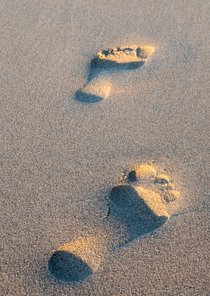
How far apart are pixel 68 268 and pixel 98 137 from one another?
2.03 feet

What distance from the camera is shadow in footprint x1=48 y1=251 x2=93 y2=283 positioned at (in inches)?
57.2

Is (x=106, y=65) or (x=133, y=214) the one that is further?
(x=106, y=65)

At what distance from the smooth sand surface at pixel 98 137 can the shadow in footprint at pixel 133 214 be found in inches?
1.1

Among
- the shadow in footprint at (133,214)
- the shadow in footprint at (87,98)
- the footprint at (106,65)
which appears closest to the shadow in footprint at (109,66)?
the footprint at (106,65)

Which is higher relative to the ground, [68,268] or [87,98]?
[87,98]

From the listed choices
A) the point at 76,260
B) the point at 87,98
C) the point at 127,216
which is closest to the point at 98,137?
the point at 87,98

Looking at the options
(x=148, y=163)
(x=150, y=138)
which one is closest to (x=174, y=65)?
(x=150, y=138)

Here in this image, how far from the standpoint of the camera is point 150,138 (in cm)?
188

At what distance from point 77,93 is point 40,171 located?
0.47 meters

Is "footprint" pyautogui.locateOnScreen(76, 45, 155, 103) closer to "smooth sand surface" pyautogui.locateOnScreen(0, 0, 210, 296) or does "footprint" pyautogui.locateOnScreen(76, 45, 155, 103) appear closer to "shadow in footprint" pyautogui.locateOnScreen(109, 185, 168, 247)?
"smooth sand surface" pyautogui.locateOnScreen(0, 0, 210, 296)

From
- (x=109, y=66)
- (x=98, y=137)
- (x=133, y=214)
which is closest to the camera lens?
(x=133, y=214)

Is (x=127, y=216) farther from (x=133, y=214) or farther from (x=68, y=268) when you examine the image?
(x=68, y=268)

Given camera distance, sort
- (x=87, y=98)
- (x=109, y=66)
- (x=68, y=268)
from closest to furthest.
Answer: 1. (x=68, y=268)
2. (x=87, y=98)
3. (x=109, y=66)

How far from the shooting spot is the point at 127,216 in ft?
5.24
